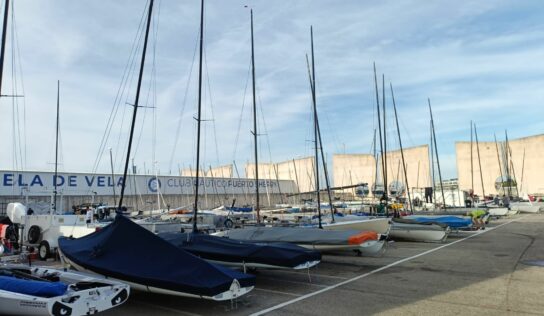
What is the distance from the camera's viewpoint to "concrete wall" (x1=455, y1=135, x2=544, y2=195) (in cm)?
5641

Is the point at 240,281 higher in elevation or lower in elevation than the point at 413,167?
lower

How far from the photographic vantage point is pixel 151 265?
7.83m

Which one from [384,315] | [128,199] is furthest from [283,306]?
[128,199]

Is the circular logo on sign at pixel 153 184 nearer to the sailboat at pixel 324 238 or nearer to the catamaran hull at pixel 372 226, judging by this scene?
the catamaran hull at pixel 372 226

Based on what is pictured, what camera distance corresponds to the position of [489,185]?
64.4 meters

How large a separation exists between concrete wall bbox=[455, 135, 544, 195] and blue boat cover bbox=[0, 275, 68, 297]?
6398cm

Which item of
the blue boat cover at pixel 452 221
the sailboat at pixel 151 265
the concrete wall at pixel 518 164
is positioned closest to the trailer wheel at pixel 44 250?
the sailboat at pixel 151 265

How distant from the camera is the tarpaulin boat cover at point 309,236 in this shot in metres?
12.0

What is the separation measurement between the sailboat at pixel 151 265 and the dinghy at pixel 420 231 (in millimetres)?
13280

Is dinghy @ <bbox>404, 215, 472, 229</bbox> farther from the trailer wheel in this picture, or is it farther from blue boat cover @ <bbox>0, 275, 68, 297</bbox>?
blue boat cover @ <bbox>0, 275, 68, 297</bbox>

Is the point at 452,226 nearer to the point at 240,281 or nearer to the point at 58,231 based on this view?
the point at 240,281

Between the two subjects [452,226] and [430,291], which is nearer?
[430,291]

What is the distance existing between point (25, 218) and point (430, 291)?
51.9 ft

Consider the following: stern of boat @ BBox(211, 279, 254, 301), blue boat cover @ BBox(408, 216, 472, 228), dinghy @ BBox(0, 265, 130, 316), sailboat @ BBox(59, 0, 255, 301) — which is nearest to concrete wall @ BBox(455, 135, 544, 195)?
blue boat cover @ BBox(408, 216, 472, 228)
